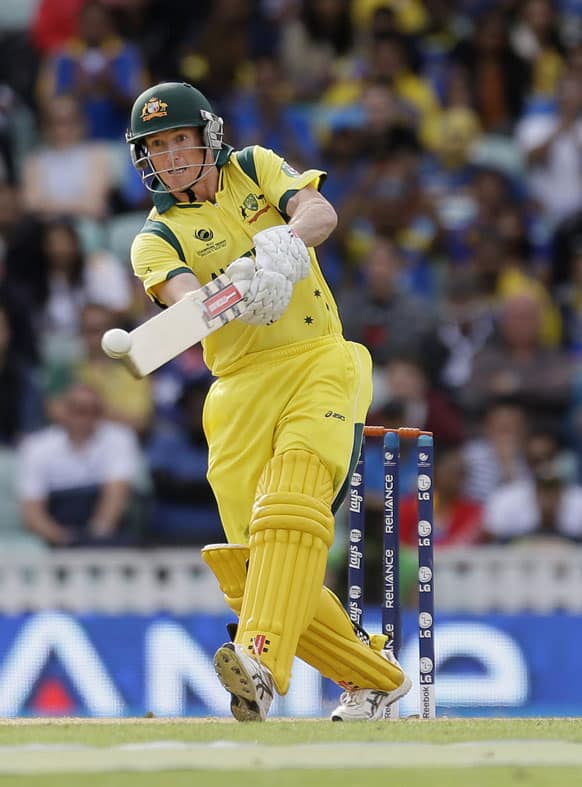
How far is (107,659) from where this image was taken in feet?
28.1

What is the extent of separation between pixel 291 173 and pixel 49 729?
185 cm

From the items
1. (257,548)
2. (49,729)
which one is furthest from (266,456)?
(49,729)

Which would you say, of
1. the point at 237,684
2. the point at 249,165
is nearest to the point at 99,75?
the point at 249,165

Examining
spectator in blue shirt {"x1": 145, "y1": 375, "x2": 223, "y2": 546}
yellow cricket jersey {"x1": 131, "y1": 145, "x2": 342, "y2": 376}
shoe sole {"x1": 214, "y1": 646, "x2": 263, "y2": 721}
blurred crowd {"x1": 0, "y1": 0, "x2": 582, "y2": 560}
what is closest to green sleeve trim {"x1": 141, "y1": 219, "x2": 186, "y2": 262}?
yellow cricket jersey {"x1": 131, "y1": 145, "x2": 342, "y2": 376}

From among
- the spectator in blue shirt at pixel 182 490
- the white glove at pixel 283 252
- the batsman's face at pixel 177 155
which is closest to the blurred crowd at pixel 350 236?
the spectator in blue shirt at pixel 182 490

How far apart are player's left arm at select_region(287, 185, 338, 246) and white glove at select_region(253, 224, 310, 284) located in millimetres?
100

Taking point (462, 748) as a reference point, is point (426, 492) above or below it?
above

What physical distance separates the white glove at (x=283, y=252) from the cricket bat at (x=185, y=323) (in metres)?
0.12

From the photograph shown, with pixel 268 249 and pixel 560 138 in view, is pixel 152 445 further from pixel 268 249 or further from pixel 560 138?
pixel 268 249

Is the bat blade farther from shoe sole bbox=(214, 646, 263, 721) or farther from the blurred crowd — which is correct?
the blurred crowd

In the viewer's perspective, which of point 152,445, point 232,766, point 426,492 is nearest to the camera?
point 232,766

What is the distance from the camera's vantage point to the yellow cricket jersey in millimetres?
5523

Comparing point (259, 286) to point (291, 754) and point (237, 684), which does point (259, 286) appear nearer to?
point (237, 684)

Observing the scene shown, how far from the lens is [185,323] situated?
5.09 metres
